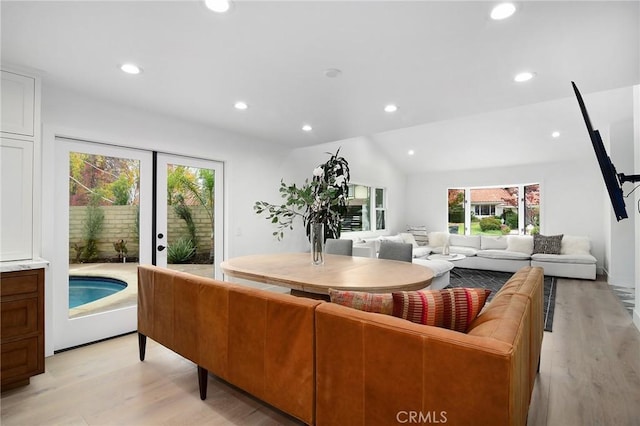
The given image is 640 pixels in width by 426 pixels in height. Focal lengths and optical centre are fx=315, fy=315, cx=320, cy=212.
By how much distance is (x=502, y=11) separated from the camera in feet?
5.66

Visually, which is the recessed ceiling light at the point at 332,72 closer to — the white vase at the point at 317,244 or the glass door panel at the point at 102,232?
the white vase at the point at 317,244

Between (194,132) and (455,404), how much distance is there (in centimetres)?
377

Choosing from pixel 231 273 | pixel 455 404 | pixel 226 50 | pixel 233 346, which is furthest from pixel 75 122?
pixel 455 404

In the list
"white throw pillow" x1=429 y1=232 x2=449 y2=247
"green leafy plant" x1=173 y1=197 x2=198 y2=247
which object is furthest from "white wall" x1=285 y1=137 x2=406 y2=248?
"green leafy plant" x1=173 y1=197 x2=198 y2=247

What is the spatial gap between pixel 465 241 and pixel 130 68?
7.06m

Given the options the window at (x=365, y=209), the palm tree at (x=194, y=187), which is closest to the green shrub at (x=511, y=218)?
the window at (x=365, y=209)

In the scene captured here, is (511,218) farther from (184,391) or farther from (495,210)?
(184,391)

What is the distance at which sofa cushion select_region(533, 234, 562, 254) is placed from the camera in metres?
6.12

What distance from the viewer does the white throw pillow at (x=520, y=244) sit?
638 cm

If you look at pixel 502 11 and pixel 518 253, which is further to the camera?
pixel 518 253

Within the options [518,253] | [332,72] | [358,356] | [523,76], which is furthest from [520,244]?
[358,356]

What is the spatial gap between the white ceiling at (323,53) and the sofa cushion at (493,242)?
4.47 meters

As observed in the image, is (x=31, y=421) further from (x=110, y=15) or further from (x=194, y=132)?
(x=194, y=132)

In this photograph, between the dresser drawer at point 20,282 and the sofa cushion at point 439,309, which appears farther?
the dresser drawer at point 20,282
